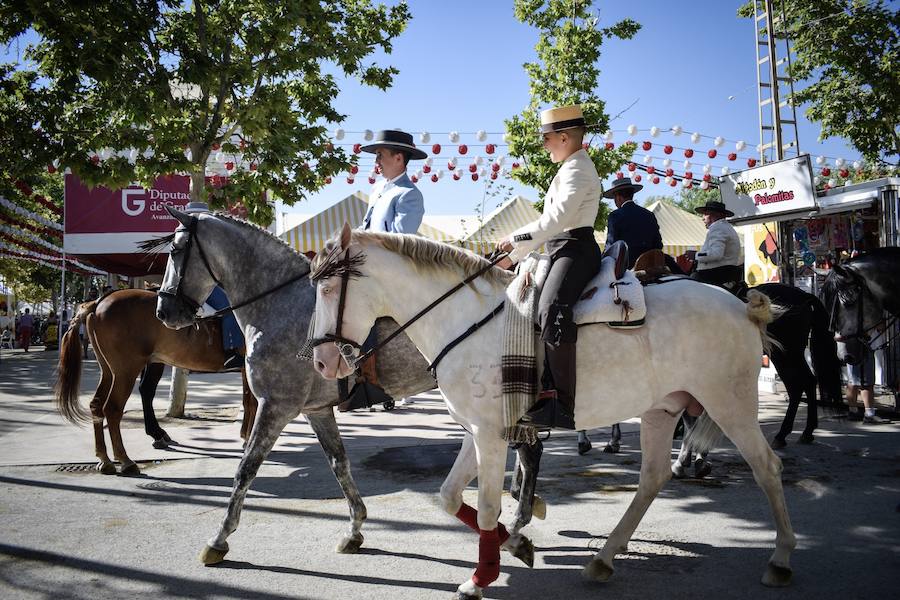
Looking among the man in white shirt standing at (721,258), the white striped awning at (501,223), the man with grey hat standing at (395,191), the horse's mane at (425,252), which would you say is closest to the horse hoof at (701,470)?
the man in white shirt standing at (721,258)

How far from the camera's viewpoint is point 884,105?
18016mm

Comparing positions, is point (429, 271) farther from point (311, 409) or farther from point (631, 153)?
point (631, 153)

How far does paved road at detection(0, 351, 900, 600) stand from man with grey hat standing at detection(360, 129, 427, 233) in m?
2.34

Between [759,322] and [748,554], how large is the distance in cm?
152

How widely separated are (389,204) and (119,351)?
13.8 ft

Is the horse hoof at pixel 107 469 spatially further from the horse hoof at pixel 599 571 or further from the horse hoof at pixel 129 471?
the horse hoof at pixel 599 571

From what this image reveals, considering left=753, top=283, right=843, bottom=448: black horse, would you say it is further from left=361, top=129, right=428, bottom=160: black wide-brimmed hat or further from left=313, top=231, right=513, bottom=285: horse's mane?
left=313, top=231, right=513, bottom=285: horse's mane

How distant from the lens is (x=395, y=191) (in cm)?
504

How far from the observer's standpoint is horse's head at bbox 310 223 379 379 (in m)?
3.38

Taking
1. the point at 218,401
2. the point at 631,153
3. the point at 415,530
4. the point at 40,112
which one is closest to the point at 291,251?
the point at 415,530

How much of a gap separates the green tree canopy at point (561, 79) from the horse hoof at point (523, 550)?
42.9 ft

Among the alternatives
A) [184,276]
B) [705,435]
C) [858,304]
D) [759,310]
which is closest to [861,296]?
[858,304]

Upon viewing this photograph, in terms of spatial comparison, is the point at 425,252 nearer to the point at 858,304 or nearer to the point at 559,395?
the point at 559,395

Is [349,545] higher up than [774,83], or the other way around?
[774,83]
